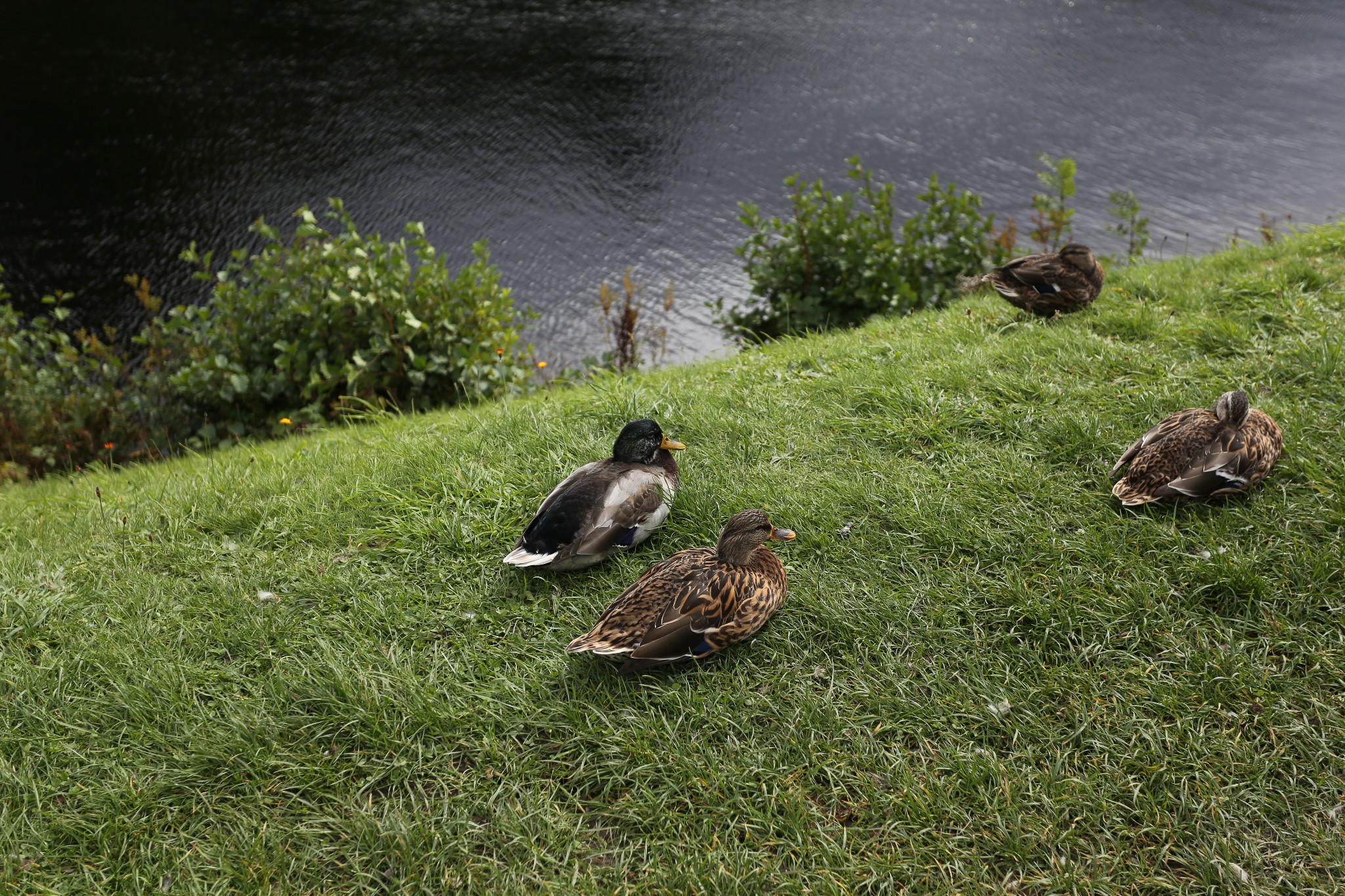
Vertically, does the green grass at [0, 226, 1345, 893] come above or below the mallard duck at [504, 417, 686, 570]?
below

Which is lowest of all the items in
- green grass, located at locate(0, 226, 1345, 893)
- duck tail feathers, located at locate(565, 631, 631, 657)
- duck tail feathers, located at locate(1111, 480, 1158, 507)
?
green grass, located at locate(0, 226, 1345, 893)

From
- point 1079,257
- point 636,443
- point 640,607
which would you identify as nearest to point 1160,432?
point 1079,257

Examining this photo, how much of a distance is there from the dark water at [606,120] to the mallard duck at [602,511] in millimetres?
5064

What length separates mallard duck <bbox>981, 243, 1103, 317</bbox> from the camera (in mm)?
5688

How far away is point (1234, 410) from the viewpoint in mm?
3771

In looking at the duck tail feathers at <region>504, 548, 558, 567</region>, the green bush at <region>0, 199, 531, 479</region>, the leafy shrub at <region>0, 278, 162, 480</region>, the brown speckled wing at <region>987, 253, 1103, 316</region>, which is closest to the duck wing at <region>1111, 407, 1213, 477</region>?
the brown speckled wing at <region>987, 253, 1103, 316</region>

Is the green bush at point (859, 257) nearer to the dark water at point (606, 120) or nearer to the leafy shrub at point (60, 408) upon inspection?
the dark water at point (606, 120)

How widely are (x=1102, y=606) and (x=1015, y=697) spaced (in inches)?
24.4

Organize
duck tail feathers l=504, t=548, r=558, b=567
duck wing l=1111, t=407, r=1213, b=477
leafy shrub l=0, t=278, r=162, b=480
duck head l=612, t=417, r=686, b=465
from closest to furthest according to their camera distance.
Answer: duck tail feathers l=504, t=548, r=558, b=567 < duck wing l=1111, t=407, r=1213, b=477 < duck head l=612, t=417, r=686, b=465 < leafy shrub l=0, t=278, r=162, b=480

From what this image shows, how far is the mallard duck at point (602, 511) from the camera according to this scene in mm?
3650

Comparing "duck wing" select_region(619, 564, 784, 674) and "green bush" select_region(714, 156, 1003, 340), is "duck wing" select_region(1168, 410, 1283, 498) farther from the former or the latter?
"green bush" select_region(714, 156, 1003, 340)

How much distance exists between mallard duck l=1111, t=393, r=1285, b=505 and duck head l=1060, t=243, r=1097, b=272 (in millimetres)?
2098

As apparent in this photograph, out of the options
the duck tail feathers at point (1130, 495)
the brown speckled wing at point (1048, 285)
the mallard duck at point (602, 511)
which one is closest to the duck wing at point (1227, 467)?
the duck tail feathers at point (1130, 495)

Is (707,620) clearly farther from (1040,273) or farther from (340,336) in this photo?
(340,336)
